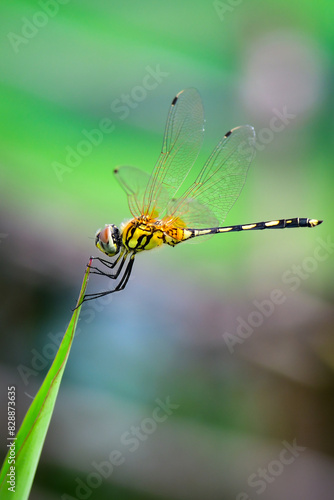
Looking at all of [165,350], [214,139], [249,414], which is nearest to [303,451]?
[249,414]

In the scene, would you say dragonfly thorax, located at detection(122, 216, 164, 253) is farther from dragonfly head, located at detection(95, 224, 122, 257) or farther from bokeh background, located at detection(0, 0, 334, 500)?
bokeh background, located at detection(0, 0, 334, 500)

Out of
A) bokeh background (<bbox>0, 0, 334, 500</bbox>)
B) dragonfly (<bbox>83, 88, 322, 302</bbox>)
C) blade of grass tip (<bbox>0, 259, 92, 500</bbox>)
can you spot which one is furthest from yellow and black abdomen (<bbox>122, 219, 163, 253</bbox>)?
bokeh background (<bbox>0, 0, 334, 500</bbox>)

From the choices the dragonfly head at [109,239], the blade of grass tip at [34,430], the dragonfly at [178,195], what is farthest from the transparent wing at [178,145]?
the blade of grass tip at [34,430]

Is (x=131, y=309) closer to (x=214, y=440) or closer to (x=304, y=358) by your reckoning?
(x=214, y=440)

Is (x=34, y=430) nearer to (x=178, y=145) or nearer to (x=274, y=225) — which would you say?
(x=178, y=145)

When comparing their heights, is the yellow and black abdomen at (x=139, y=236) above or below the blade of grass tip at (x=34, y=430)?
above

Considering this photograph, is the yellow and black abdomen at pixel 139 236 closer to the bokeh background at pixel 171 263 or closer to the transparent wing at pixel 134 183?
the transparent wing at pixel 134 183

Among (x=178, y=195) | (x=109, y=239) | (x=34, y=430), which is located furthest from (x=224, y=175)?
(x=34, y=430)
